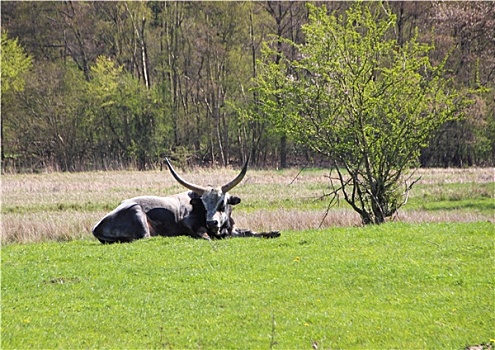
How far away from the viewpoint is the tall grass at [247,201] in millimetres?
18875

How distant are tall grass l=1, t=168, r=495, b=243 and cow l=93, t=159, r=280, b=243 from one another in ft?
8.40

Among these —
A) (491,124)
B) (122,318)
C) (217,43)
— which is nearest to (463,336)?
(122,318)

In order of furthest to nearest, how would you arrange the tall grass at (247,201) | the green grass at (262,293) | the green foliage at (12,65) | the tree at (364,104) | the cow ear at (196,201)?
the green foliage at (12,65) < the tall grass at (247,201) < the tree at (364,104) < the cow ear at (196,201) < the green grass at (262,293)

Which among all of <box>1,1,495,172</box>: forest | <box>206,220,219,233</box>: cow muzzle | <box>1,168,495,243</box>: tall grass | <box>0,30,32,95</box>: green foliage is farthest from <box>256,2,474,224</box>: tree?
<box>0,30,32,95</box>: green foliage

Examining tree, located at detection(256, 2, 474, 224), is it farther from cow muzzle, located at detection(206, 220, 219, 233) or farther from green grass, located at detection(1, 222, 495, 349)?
green grass, located at detection(1, 222, 495, 349)

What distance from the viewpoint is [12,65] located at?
5059 cm

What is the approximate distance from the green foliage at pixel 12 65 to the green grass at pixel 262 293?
39632mm

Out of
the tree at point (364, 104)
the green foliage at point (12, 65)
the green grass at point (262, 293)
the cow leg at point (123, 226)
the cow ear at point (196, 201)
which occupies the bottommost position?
the green grass at point (262, 293)

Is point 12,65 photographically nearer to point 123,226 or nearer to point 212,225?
point 123,226

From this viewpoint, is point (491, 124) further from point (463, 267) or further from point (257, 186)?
point (463, 267)

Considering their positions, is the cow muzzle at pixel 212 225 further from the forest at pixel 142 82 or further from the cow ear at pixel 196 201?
the forest at pixel 142 82

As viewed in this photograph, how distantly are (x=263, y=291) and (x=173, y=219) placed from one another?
6827 mm

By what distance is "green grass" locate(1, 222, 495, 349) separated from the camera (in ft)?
26.6

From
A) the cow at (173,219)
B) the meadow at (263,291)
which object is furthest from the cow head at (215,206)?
the meadow at (263,291)
